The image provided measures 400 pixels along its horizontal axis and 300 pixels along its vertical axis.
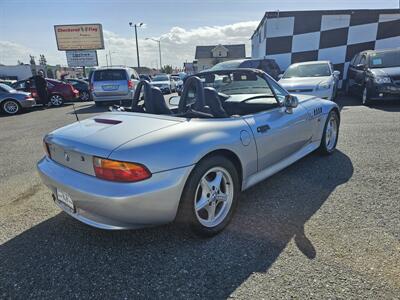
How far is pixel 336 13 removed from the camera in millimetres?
11805

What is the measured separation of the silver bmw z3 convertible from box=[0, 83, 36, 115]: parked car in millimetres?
9251

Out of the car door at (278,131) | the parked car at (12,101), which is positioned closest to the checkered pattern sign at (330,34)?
the parked car at (12,101)

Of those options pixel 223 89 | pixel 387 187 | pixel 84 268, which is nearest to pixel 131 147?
pixel 84 268

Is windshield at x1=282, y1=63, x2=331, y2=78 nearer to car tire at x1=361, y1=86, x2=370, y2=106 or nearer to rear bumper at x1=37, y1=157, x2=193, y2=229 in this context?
car tire at x1=361, y1=86, x2=370, y2=106

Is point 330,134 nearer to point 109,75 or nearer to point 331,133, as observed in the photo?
point 331,133

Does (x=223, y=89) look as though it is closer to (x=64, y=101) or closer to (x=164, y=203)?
(x=164, y=203)

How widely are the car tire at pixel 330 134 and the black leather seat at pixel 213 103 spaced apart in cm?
191

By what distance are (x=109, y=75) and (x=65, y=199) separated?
9343mm

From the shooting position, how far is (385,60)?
8.23m

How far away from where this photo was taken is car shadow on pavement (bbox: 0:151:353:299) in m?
1.72

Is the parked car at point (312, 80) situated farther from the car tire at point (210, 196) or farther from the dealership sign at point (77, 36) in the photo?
the dealership sign at point (77, 36)

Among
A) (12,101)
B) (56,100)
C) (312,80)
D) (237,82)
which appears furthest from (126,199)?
(56,100)

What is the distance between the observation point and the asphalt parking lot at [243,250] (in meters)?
1.70

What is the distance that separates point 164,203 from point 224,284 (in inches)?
24.1
